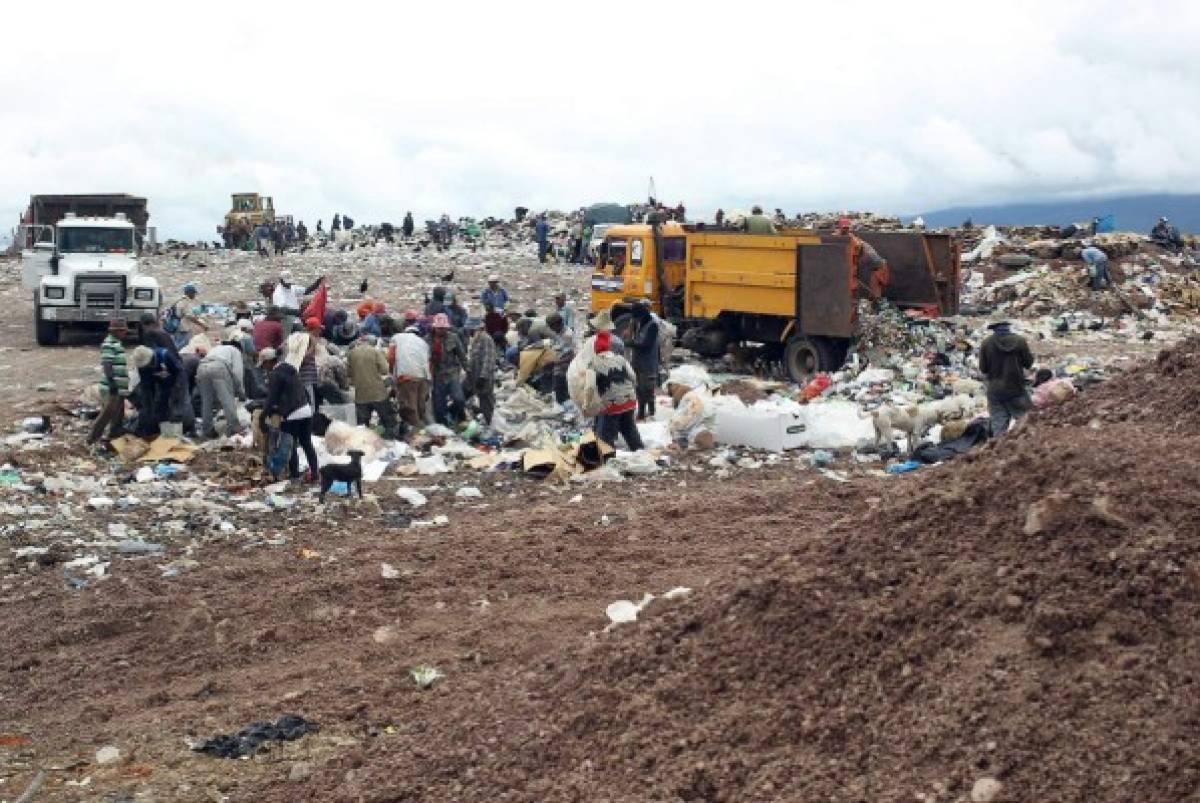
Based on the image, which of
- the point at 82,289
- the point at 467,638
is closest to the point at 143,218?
the point at 82,289

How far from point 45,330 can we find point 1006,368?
15623 millimetres

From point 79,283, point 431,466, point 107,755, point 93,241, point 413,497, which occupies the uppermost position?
point 93,241

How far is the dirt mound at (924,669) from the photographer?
413 cm

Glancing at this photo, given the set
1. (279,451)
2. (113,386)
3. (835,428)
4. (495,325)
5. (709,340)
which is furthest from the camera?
(709,340)

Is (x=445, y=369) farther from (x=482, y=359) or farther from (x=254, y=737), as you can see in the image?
(x=254, y=737)

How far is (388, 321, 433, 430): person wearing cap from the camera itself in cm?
1345

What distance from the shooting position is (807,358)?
58.8ft

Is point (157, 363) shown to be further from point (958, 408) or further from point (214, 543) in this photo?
point (958, 408)

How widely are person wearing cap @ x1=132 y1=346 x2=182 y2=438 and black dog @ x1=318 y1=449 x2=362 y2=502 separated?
2930mm

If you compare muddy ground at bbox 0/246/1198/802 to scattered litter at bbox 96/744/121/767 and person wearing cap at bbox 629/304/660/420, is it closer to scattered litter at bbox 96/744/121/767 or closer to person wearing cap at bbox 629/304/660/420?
scattered litter at bbox 96/744/121/767

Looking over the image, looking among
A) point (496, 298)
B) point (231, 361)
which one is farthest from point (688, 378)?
point (231, 361)

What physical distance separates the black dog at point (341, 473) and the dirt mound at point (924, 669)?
205 inches

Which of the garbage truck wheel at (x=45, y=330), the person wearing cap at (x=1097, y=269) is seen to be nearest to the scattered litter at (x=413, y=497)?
the garbage truck wheel at (x=45, y=330)

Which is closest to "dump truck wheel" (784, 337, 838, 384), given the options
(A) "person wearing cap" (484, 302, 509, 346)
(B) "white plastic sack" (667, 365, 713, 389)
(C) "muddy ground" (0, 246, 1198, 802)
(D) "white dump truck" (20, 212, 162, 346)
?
(B) "white plastic sack" (667, 365, 713, 389)
